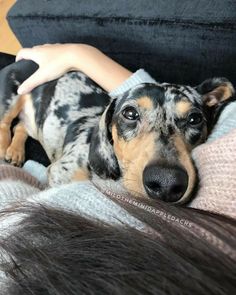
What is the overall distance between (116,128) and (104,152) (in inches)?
3.3

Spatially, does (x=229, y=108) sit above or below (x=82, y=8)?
below

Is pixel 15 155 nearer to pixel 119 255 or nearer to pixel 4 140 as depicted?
pixel 4 140

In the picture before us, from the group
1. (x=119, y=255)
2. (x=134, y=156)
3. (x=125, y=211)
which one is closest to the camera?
(x=119, y=255)

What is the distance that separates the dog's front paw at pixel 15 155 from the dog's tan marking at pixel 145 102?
1.92 feet

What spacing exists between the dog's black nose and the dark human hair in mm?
321

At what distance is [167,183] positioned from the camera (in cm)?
109

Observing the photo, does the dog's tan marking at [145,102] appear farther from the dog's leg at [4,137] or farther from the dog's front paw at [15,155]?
the dog's leg at [4,137]

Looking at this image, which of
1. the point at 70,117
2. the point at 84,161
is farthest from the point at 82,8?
the point at 84,161

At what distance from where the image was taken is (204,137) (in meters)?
1.44

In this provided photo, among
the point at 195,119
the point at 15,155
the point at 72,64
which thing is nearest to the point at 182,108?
the point at 195,119

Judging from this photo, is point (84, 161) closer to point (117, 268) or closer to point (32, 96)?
point (32, 96)

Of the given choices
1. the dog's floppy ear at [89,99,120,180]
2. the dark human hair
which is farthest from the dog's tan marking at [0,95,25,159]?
the dark human hair

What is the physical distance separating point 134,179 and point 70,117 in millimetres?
783

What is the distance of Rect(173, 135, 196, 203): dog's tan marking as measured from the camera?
106 centimetres
